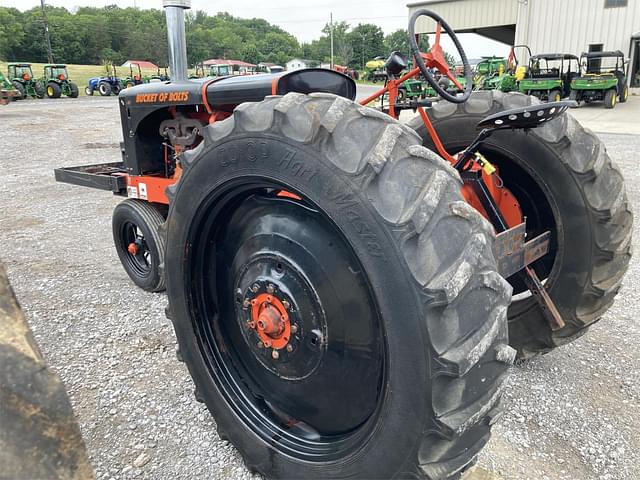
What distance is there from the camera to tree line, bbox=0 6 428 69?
238 feet

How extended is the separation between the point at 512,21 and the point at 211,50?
7327cm

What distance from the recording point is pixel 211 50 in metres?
91.9

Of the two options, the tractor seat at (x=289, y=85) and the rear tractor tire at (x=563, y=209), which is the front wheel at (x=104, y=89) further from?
the rear tractor tire at (x=563, y=209)

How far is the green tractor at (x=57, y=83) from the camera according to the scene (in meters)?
27.6

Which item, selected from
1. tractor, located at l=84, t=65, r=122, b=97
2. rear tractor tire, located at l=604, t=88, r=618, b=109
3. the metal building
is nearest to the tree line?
the metal building

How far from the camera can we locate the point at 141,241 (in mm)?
4160

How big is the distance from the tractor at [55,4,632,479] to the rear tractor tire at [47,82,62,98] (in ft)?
93.3

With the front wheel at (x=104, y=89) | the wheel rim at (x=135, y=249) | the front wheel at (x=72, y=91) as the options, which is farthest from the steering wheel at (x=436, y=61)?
the front wheel at (x=104, y=89)

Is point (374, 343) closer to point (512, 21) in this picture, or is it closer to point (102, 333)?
point (102, 333)

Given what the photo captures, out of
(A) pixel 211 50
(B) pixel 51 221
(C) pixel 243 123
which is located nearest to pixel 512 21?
(B) pixel 51 221

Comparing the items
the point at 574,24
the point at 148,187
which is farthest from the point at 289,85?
the point at 574,24

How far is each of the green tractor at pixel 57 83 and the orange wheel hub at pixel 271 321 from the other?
3010cm

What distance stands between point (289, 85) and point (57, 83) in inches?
1171

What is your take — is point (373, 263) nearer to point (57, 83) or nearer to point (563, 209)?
point (563, 209)
